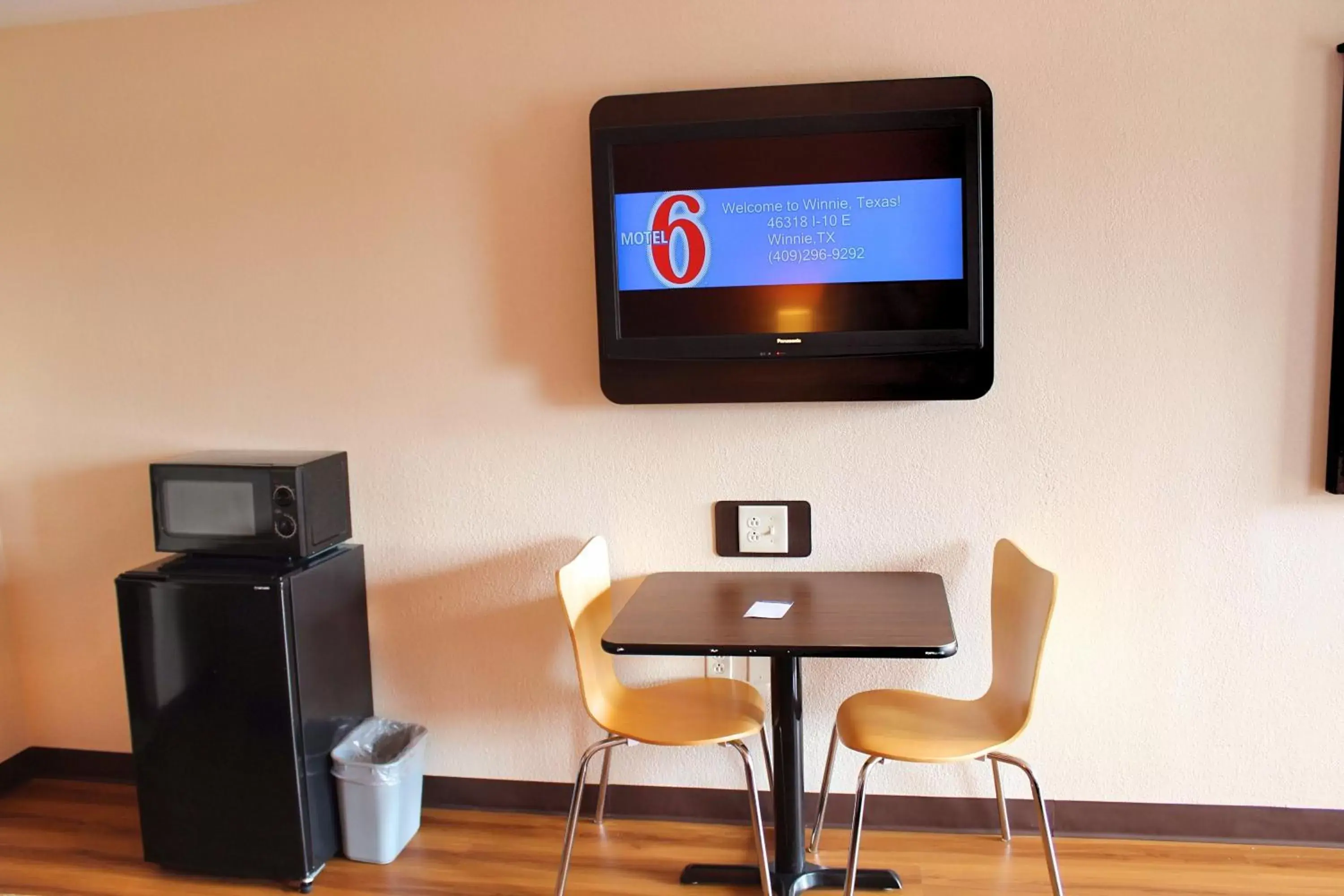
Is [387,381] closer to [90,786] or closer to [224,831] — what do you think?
[224,831]

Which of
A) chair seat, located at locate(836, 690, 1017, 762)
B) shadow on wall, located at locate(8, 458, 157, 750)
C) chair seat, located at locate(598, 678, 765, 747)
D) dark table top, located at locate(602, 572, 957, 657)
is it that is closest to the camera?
dark table top, located at locate(602, 572, 957, 657)

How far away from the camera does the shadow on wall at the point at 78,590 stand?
295 cm

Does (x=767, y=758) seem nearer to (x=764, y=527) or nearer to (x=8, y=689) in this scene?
(x=764, y=527)

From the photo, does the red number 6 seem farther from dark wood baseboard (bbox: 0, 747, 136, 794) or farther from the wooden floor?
dark wood baseboard (bbox: 0, 747, 136, 794)

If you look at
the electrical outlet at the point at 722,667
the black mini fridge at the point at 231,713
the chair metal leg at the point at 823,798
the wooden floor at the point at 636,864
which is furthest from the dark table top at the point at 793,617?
the black mini fridge at the point at 231,713

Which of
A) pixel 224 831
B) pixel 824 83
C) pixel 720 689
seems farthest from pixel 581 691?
pixel 824 83

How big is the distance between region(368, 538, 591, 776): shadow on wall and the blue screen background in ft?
2.74

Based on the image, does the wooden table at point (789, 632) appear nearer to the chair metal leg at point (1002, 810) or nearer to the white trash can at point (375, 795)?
the chair metal leg at point (1002, 810)

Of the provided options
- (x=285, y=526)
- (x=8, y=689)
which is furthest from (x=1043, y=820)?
(x=8, y=689)

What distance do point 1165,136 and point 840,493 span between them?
1.16 meters

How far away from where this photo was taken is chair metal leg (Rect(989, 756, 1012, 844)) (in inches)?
99.0

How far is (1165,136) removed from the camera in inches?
92.6

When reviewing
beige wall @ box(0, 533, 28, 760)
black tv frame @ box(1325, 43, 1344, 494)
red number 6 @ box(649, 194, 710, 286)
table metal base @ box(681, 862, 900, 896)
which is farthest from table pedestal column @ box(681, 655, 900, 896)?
beige wall @ box(0, 533, 28, 760)

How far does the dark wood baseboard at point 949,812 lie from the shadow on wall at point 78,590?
1096 millimetres
